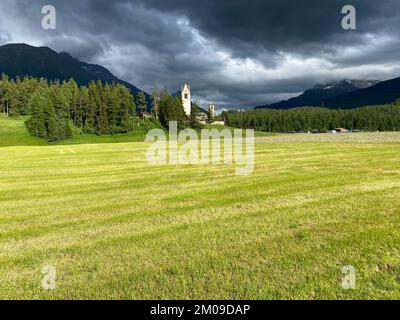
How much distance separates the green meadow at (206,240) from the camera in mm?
7527

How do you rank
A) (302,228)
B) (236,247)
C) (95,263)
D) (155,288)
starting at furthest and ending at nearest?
(302,228) → (236,247) → (95,263) → (155,288)

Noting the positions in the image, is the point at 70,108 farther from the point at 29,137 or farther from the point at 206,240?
the point at 206,240

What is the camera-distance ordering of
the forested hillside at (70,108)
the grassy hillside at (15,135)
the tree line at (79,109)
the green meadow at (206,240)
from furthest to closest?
the tree line at (79,109) → the forested hillside at (70,108) → the grassy hillside at (15,135) → the green meadow at (206,240)

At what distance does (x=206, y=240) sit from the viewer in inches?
409

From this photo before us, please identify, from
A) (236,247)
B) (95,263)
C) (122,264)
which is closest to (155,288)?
(122,264)

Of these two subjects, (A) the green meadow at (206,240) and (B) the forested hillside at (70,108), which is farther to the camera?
(B) the forested hillside at (70,108)

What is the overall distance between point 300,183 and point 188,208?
7.97 meters

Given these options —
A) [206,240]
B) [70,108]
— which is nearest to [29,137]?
[70,108]

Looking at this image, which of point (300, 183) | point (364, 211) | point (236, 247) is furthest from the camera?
point (300, 183)

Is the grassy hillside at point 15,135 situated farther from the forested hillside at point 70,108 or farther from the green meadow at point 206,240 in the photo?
the green meadow at point 206,240

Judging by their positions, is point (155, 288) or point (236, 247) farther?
point (236, 247)

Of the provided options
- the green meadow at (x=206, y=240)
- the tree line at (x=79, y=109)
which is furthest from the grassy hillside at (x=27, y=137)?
the green meadow at (x=206, y=240)
